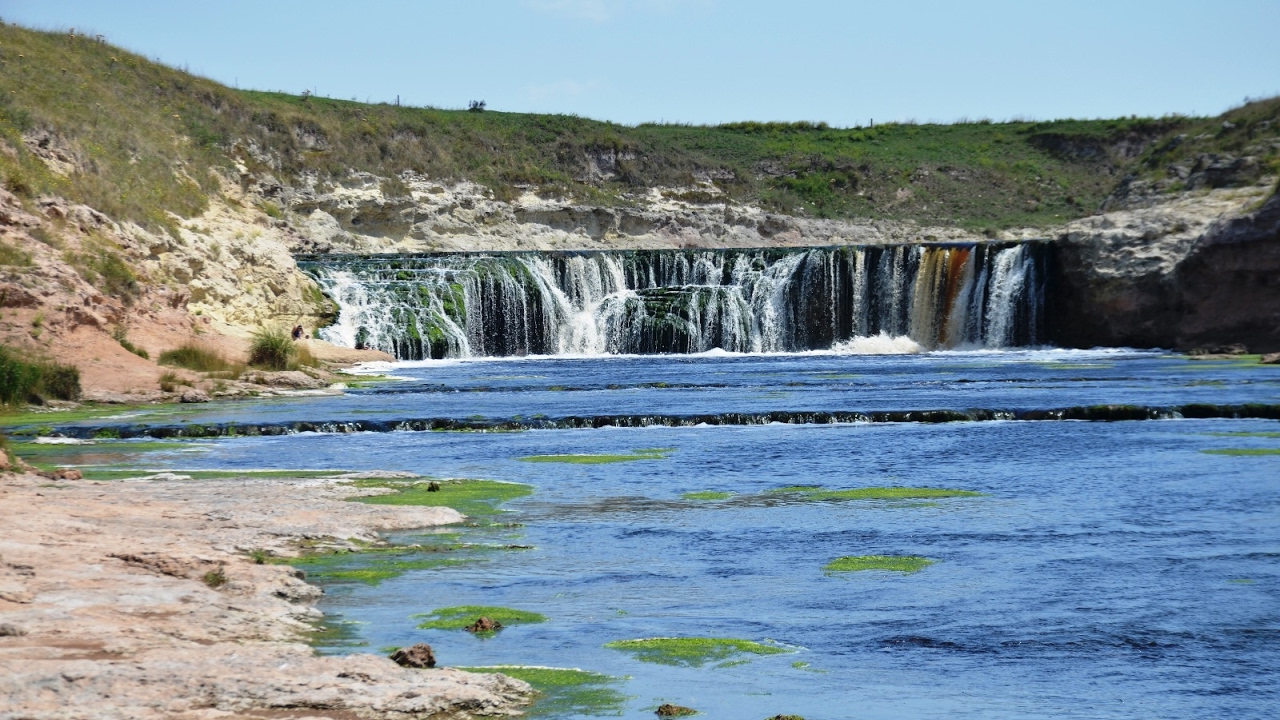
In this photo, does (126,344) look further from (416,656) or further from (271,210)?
(271,210)

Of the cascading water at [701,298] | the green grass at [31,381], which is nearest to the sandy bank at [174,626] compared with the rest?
the green grass at [31,381]

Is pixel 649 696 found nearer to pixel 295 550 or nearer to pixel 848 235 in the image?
pixel 295 550

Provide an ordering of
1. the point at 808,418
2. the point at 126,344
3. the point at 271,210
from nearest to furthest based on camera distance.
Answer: the point at 808,418 < the point at 126,344 < the point at 271,210

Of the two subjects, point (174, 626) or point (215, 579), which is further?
point (215, 579)

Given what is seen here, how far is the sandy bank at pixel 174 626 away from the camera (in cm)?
932

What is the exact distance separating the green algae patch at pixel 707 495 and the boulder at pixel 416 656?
33.7 feet

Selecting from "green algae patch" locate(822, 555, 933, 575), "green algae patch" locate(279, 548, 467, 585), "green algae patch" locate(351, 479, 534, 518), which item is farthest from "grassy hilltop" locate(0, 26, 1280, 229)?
"green algae patch" locate(822, 555, 933, 575)

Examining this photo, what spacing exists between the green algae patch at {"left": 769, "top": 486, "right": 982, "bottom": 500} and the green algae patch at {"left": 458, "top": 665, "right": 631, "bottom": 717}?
392 inches

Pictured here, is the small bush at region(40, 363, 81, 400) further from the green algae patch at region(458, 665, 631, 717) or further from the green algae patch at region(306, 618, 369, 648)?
the green algae patch at region(458, 665, 631, 717)

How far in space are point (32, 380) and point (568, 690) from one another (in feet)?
85.2

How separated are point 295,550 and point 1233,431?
1911cm

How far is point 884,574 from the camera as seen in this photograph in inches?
602

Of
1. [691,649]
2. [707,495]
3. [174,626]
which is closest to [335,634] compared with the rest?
[174,626]

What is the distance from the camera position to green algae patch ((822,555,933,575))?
15.5 metres
